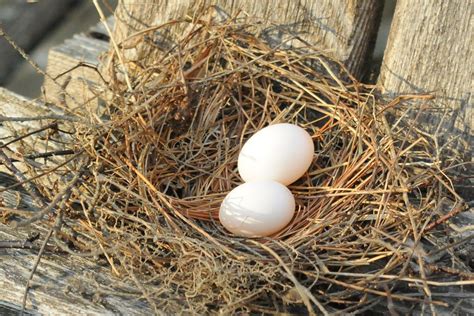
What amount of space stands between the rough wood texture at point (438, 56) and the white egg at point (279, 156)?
11.5 inches

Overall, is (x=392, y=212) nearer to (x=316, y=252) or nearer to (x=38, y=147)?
(x=316, y=252)

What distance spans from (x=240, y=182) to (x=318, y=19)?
0.48 meters

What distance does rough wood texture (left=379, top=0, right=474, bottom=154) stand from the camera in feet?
6.57

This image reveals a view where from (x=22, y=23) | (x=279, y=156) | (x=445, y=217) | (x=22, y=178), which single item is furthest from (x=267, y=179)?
(x=22, y=23)

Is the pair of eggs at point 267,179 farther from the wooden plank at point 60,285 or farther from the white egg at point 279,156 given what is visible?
the wooden plank at point 60,285

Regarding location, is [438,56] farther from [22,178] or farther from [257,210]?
[22,178]

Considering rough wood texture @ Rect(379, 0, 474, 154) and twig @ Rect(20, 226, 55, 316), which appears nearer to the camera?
twig @ Rect(20, 226, 55, 316)

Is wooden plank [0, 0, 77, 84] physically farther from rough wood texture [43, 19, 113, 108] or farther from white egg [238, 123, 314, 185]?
white egg [238, 123, 314, 185]

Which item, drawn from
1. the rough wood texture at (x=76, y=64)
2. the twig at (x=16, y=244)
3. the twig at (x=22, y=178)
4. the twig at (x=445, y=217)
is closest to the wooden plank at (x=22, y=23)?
the rough wood texture at (x=76, y=64)

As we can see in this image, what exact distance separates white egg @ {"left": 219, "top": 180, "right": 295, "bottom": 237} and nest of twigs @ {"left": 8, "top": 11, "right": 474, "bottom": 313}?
0.10 feet

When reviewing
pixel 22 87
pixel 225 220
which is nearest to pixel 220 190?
pixel 225 220

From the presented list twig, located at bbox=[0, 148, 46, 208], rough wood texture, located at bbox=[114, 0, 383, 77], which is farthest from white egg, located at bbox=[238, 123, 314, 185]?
twig, located at bbox=[0, 148, 46, 208]

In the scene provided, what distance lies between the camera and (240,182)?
2.07 metres

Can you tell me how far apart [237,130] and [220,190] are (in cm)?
18
